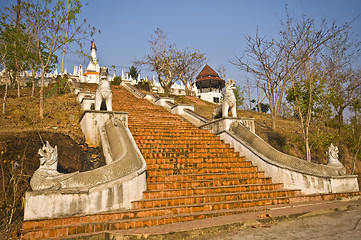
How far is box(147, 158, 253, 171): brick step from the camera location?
23.5 feet

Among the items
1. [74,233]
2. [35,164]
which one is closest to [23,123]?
[35,164]

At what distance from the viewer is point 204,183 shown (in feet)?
21.7

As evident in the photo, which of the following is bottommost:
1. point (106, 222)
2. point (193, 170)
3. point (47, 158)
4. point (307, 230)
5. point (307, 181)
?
point (307, 230)

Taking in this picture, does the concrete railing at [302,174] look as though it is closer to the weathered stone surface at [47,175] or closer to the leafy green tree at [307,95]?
the leafy green tree at [307,95]

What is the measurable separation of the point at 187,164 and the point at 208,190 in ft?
4.61

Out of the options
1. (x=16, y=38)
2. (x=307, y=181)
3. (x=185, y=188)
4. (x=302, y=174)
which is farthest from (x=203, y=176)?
(x=16, y=38)

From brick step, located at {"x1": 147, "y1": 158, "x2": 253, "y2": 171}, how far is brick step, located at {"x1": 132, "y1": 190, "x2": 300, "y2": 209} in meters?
1.52

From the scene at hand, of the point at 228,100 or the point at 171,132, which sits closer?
the point at 228,100

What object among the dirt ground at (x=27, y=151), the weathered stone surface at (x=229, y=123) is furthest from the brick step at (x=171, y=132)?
the dirt ground at (x=27, y=151)

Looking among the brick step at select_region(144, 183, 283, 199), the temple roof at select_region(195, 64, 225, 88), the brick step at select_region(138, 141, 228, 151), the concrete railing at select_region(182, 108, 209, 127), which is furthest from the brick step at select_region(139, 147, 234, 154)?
the temple roof at select_region(195, 64, 225, 88)

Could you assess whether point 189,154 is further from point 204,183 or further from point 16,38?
point 16,38

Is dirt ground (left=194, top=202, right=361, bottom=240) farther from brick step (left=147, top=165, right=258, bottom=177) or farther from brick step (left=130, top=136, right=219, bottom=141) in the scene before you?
brick step (left=130, top=136, right=219, bottom=141)

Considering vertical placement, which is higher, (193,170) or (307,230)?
(193,170)

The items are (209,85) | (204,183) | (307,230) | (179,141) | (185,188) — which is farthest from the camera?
(209,85)
